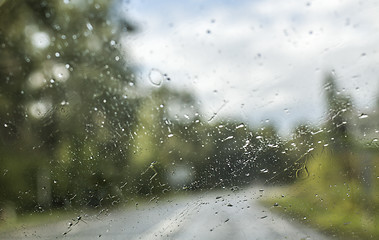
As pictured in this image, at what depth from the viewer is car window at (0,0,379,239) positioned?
244cm

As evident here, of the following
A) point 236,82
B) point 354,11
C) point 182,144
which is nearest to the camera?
point 354,11

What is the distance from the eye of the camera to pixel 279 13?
93.8 inches

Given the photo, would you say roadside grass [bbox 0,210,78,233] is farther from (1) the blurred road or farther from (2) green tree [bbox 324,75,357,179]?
(2) green tree [bbox 324,75,357,179]

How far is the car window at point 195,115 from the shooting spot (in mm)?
2438

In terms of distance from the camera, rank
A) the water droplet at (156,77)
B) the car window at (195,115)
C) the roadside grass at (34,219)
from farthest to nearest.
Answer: the roadside grass at (34,219), the water droplet at (156,77), the car window at (195,115)

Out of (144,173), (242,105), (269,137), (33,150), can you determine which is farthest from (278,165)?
(33,150)

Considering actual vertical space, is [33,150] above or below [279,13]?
below

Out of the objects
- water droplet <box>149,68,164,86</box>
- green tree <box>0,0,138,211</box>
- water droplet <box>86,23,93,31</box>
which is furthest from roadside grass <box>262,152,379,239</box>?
water droplet <box>86,23,93,31</box>

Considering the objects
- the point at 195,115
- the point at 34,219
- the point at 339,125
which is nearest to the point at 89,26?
the point at 195,115

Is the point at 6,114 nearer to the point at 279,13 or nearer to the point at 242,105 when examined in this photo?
the point at 242,105

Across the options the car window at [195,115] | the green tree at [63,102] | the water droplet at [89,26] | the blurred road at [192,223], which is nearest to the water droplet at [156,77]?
the car window at [195,115]

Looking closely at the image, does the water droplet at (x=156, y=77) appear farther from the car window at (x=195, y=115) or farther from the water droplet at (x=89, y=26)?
the water droplet at (x=89, y=26)

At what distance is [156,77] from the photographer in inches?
101

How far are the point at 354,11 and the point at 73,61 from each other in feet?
5.48
